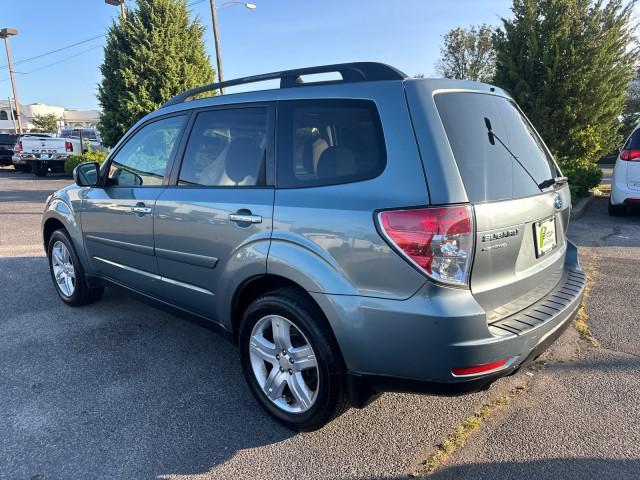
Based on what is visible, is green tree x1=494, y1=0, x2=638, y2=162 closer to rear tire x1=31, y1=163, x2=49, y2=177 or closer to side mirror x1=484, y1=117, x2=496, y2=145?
side mirror x1=484, y1=117, x2=496, y2=145

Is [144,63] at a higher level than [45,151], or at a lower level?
higher

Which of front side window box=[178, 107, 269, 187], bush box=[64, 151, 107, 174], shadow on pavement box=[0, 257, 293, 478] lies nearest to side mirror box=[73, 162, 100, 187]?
front side window box=[178, 107, 269, 187]

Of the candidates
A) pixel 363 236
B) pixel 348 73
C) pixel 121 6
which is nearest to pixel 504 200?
pixel 363 236

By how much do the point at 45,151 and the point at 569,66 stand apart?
59.5 feet

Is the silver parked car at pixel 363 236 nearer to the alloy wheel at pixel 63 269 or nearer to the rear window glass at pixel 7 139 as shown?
the alloy wheel at pixel 63 269

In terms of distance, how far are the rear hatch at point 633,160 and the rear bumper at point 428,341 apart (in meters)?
6.86

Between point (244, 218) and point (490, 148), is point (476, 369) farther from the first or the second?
point (244, 218)

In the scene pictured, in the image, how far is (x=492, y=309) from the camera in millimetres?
2277

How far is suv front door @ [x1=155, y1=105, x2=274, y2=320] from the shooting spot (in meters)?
2.76

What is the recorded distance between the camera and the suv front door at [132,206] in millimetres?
3523

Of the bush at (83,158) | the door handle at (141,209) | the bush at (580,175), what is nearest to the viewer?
the door handle at (141,209)

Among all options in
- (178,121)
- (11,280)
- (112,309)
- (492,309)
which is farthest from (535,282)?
(11,280)

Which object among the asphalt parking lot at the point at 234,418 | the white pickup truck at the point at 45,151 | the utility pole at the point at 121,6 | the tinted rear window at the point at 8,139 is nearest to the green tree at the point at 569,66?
the asphalt parking lot at the point at 234,418

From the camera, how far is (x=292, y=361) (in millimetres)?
2680
